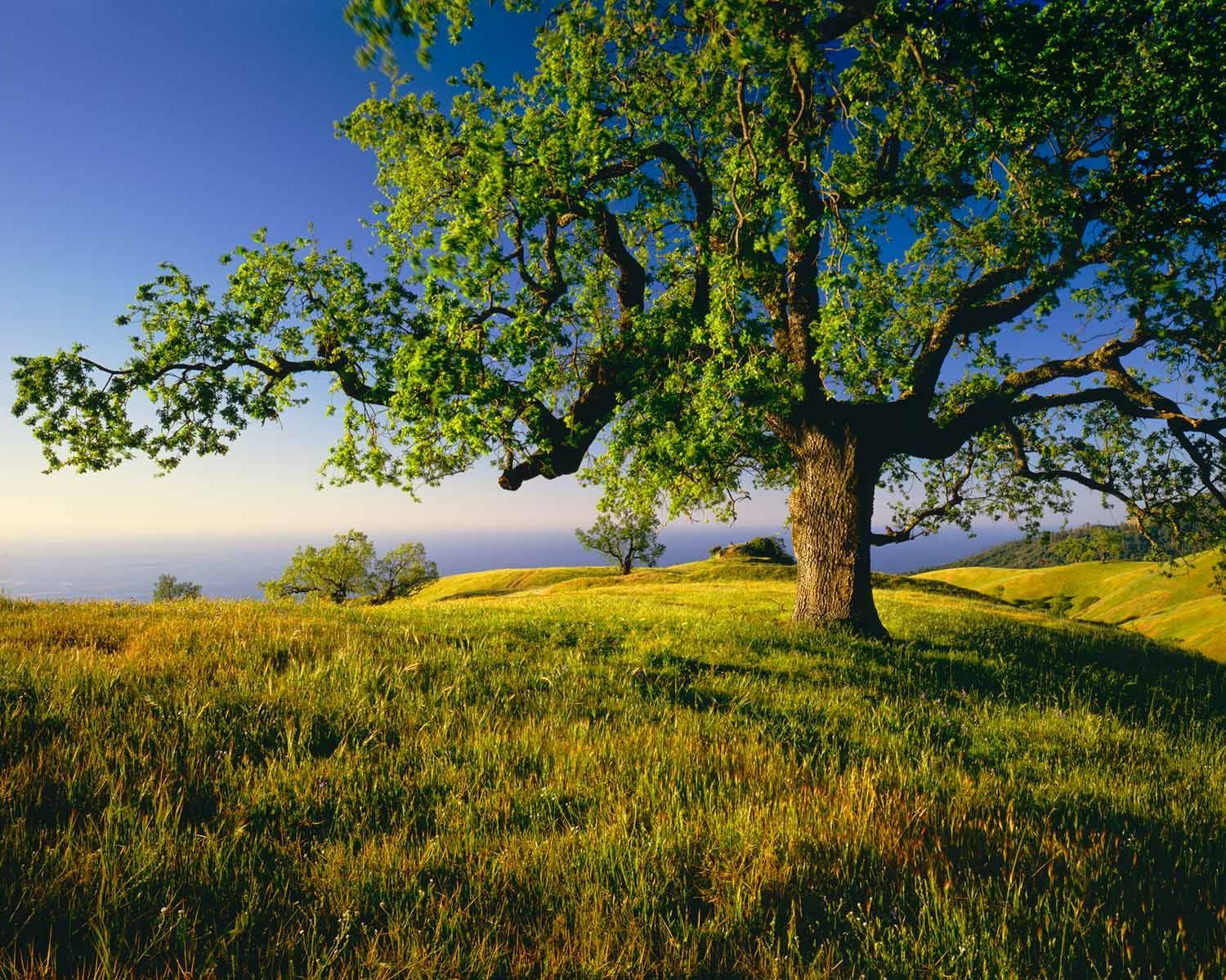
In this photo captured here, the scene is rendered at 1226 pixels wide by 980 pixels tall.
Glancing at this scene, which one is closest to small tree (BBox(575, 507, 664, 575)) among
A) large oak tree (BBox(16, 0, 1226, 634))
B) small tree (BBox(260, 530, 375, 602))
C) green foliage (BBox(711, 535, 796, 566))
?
green foliage (BBox(711, 535, 796, 566))

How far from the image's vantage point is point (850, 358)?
408 inches

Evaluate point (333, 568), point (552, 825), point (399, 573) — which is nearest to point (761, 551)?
point (399, 573)

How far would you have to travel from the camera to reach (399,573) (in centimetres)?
7475

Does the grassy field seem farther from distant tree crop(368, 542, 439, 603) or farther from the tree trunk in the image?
distant tree crop(368, 542, 439, 603)

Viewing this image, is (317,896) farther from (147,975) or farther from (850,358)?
(850,358)

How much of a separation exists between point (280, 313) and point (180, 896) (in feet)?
50.8

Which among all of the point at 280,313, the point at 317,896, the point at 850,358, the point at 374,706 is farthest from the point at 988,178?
the point at 280,313

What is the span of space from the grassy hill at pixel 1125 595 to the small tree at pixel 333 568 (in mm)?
77741

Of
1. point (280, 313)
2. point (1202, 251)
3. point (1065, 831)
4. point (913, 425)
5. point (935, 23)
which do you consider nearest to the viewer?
point (1065, 831)

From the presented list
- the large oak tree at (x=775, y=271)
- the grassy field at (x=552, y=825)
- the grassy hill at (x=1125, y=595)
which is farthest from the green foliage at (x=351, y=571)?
the grassy hill at (x=1125, y=595)

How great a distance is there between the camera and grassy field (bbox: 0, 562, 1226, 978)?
2.40m

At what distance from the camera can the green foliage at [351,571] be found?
69375mm

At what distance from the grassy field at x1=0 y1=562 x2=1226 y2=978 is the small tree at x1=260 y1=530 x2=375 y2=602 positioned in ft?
223

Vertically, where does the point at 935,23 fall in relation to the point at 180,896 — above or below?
above
